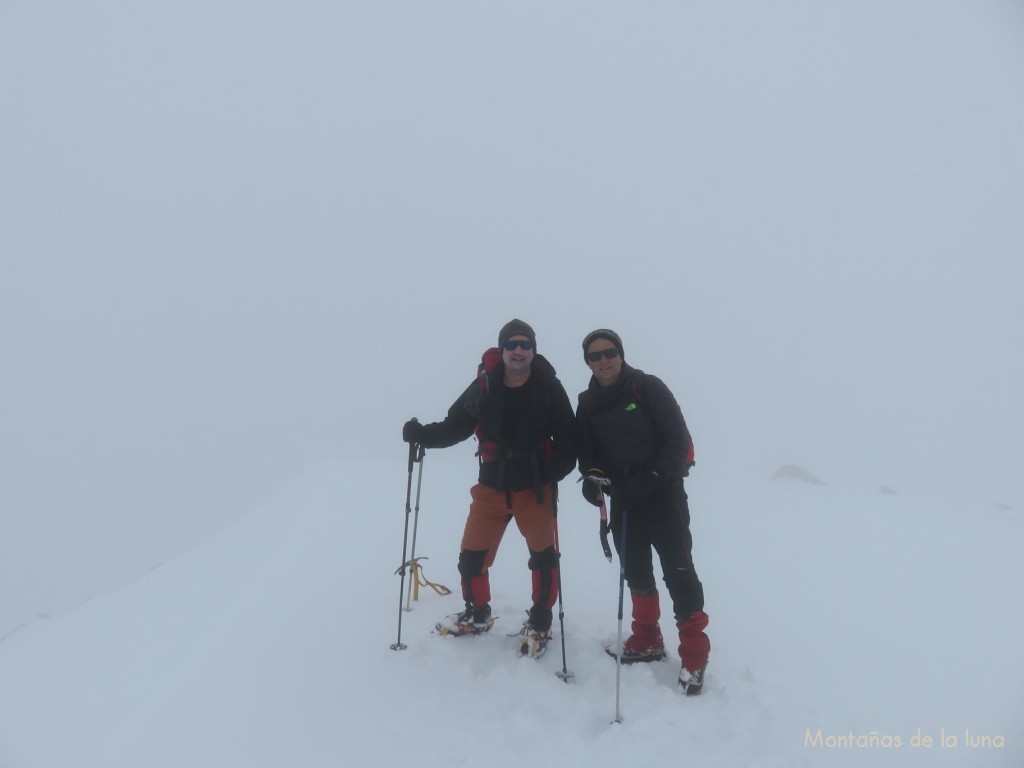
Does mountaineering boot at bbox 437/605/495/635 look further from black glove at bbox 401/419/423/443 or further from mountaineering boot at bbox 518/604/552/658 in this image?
black glove at bbox 401/419/423/443

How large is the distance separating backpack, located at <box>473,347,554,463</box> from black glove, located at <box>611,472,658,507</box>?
2.58ft

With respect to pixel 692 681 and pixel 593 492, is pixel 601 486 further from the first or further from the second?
pixel 692 681

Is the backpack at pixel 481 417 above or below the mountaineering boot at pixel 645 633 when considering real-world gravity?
above

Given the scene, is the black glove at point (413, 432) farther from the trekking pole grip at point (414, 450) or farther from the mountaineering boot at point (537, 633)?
the mountaineering boot at point (537, 633)

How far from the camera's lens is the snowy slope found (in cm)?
480

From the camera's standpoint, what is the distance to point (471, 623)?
6.40 metres

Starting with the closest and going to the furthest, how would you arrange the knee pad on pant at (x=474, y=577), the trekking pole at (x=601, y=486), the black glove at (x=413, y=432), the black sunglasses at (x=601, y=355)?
1. the black sunglasses at (x=601, y=355)
2. the trekking pole at (x=601, y=486)
3. the knee pad on pant at (x=474, y=577)
4. the black glove at (x=413, y=432)

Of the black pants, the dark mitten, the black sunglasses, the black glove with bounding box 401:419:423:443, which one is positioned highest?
the black sunglasses

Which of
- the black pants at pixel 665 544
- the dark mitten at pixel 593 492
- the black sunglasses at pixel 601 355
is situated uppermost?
the black sunglasses at pixel 601 355

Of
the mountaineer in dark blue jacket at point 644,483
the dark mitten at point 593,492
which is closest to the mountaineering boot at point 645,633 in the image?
the mountaineer in dark blue jacket at point 644,483

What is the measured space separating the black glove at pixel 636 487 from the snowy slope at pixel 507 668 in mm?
1620

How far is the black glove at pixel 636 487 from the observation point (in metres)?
5.54

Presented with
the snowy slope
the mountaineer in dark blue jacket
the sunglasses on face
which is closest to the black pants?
the mountaineer in dark blue jacket

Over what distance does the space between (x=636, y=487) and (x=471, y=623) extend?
2369 mm
